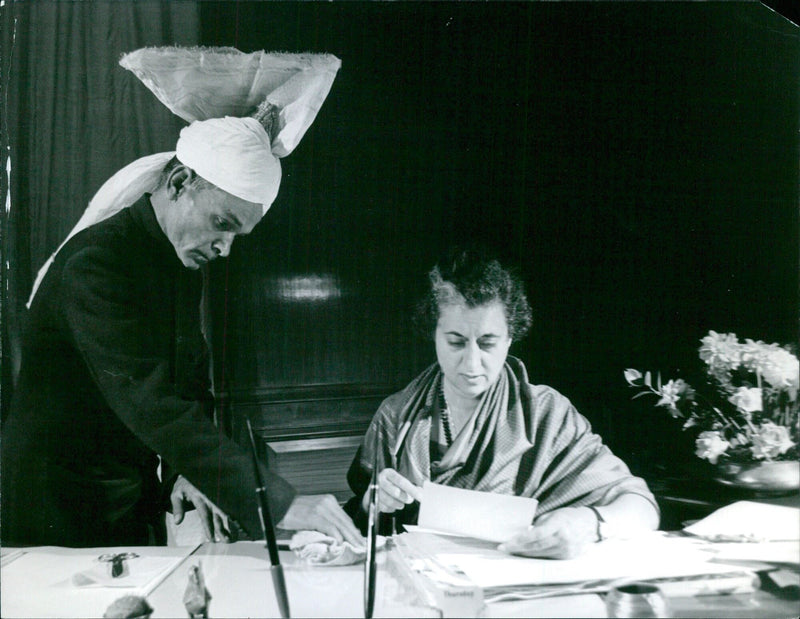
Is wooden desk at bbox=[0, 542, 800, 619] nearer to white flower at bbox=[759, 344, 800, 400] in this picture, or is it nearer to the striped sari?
the striped sari

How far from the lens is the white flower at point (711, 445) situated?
2.22 metres

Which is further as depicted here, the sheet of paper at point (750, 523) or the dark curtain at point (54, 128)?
the sheet of paper at point (750, 523)

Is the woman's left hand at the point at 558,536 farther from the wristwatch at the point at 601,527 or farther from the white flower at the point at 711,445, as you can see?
the white flower at the point at 711,445

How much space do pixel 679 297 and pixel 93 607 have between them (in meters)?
1.89

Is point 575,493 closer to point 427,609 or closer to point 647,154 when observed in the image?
point 427,609

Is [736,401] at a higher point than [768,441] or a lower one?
higher

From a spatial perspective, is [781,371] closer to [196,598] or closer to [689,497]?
[689,497]

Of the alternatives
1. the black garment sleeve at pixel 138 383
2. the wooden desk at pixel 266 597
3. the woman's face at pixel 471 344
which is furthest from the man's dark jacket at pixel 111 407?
the woman's face at pixel 471 344

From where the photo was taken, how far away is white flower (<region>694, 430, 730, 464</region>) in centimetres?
222

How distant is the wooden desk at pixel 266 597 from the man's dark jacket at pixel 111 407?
0.11m

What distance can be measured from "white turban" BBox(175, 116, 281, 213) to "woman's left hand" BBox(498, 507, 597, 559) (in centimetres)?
124

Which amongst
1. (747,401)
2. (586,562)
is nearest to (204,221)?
(586,562)

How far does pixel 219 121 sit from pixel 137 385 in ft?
2.57

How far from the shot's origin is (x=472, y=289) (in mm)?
2141
